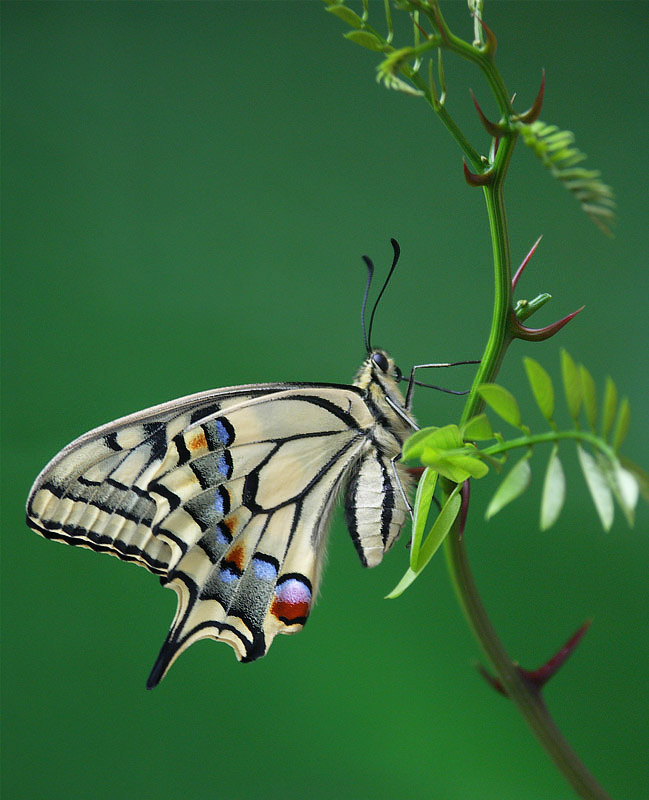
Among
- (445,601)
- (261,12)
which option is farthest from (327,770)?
(261,12)

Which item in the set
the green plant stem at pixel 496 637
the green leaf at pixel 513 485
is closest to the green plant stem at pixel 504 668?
the green plant stem at pixel 496 637

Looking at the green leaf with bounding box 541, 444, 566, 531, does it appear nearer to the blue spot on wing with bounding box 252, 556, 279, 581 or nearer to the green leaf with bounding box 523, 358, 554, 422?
the green leaf with bounding box 523, 358, 554, 422

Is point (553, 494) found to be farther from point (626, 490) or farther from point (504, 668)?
point (504, 668)

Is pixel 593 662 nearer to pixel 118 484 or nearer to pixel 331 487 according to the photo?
pixel 331 487

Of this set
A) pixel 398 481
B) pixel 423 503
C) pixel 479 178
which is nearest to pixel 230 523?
pixel 398 481

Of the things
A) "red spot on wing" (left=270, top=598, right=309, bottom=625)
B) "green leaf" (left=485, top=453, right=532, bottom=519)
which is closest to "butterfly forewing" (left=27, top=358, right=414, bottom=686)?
"red spot on wing" (left=270, top=598, right=309, bottom=625)

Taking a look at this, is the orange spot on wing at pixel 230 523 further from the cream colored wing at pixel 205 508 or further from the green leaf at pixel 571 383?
the green leaf at pixel 571 383
